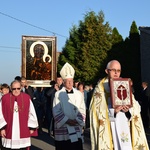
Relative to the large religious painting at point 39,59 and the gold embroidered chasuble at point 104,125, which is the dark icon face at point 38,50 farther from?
the gold embroidered chasuble at point 104,125

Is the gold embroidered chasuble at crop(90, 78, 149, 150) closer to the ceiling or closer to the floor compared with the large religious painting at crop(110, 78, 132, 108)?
closer to the floor

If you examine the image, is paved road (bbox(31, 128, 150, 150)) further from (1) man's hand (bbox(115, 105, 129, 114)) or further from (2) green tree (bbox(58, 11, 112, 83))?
(2) green tree (bbox(58, 11, 112, 83))

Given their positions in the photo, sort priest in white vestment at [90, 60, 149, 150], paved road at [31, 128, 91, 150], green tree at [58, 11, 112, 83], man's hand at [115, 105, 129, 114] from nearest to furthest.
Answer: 1. man's hand at [115, 105, 129, 114]
2. priest in white vestment at [90, 60, 149, 150]
3. paved road at [31, 128, 91, 150]
4. green tree at [58, 11, 112, 83]

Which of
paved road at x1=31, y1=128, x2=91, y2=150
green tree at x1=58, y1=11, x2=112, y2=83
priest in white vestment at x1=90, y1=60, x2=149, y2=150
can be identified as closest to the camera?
priest in white vestment at x1=90, y1=60, x2=149, y2=150

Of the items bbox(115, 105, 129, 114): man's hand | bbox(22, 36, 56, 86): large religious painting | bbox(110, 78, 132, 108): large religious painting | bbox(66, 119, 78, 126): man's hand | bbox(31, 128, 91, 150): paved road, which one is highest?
bbox(22, 36, 56, 86): large religious painting

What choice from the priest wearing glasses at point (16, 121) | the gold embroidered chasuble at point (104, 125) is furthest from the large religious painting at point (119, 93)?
the priest wearing glasses at point (16, 121)

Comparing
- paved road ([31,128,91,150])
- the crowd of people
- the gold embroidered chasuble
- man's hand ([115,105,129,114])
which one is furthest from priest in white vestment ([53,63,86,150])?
paved road ([31,128,91,150])

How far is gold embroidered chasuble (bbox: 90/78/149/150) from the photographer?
16.0ft

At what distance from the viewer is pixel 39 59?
1983 centimetres

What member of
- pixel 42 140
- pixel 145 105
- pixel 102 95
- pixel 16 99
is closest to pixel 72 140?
pixel 16 99

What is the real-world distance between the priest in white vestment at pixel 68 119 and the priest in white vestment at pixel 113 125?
4.43ft

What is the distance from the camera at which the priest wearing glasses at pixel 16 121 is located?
20.7 feet

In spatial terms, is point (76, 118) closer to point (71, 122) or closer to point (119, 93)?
point (71, 122)

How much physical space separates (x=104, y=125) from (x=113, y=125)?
4.6 inches
